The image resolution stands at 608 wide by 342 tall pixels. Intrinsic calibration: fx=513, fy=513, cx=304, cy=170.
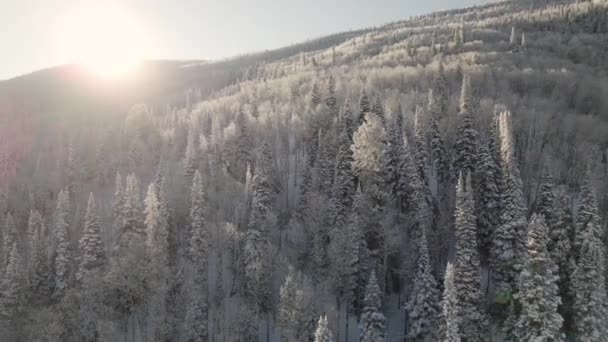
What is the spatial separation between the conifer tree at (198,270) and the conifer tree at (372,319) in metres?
19.9

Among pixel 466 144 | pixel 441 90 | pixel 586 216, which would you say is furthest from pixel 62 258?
pixel 441 90

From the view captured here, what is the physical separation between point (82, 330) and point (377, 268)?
124 feet

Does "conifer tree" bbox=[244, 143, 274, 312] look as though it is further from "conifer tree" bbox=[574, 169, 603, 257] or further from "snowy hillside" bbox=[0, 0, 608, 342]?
"conifer tree" bbox=[574, 169, 603, 257]

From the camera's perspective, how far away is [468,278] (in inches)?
2311

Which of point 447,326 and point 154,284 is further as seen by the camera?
point 154,284

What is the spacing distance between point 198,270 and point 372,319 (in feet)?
84.4

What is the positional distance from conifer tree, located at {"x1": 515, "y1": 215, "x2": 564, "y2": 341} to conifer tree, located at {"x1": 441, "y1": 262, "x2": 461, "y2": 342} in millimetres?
6670

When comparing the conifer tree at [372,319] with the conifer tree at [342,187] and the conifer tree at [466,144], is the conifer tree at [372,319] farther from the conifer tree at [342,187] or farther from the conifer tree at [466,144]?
the conifer tree at [466,144]

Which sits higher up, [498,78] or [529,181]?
[498,78]

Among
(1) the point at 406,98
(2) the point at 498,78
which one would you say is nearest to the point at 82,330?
(1) the point at 406,98

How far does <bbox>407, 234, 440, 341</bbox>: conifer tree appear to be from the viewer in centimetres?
5906

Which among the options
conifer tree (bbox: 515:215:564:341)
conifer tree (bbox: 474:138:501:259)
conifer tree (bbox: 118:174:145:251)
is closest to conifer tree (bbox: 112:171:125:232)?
conifer tree (bbox: 118:174:145:251)

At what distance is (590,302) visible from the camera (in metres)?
54.3

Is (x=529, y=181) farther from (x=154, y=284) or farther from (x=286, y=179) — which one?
(x=154, y=284)
